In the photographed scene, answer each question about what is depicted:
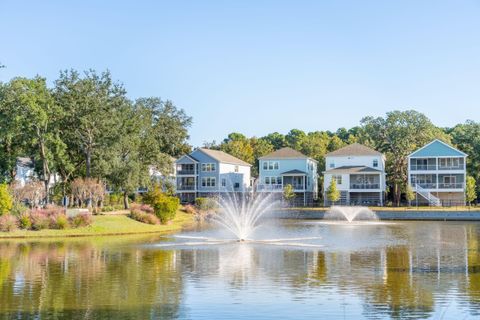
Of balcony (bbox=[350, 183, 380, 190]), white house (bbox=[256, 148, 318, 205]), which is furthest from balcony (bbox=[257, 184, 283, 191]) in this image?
balcony (bbox=[350, 183, 380, 190])

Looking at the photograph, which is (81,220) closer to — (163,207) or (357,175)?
(163,207)

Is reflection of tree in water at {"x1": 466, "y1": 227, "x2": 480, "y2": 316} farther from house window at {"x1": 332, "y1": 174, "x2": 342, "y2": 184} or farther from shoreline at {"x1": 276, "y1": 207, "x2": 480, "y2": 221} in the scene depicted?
house window at {"x1": 332, "y1": 174, "x2": 342, "y2": 184}

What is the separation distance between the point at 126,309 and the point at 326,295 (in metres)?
6.40

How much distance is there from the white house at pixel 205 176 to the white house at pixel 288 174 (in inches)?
194

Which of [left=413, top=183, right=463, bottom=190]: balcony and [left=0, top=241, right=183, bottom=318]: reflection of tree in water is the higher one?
[left=413, top=183, right=463, bottom=190]: balcony

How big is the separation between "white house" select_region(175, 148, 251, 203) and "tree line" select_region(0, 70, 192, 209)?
25835mm

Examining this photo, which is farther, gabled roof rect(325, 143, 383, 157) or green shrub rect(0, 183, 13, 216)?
gabled roof rect(325, 143, 383, 157)

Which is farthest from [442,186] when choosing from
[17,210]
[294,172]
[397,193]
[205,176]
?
[17,210]

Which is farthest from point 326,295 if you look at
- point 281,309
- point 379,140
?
point 379,140

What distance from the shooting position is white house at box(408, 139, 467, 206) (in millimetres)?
80250

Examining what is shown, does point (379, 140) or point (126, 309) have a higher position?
point (379, 140)

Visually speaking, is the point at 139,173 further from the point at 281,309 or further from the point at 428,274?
the point at 281,309

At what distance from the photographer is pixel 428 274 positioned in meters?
23.8

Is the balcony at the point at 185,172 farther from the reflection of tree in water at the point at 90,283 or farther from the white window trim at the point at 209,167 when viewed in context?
the reflection of tree in water at the point at 90,283
